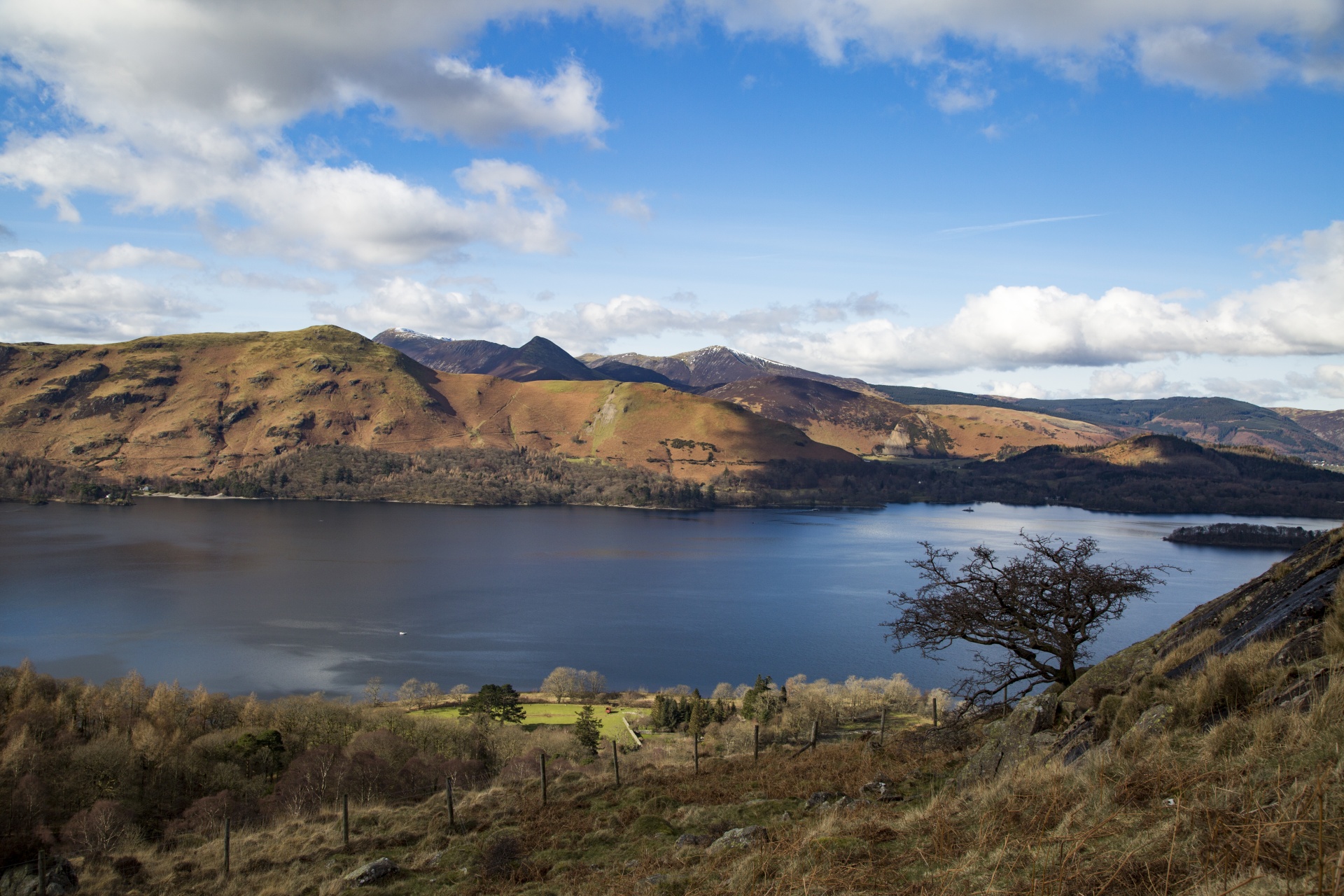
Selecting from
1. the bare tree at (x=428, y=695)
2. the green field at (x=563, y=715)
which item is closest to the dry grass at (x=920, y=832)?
the green field at (x=563, y=715)

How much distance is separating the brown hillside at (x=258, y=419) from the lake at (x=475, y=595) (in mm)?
39437

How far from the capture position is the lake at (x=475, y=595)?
150ft

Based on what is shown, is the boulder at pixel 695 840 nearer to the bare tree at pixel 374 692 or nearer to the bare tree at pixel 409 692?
the bare tree at pixel 374 692

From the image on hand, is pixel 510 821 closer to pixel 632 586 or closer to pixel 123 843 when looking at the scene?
pixel 123 843

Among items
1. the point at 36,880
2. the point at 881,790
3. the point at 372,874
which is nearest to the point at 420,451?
the point at 36,880

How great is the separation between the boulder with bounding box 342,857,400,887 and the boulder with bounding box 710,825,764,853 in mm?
4502

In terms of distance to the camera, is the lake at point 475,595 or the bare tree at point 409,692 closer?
the bare tree at point 409,692

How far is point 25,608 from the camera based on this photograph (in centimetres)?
5659

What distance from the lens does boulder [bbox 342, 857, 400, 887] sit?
30.3 ft

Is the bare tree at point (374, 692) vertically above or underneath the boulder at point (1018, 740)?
underneath

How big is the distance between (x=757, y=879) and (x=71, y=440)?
191 metres

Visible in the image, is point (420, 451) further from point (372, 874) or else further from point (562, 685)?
point (372, 874)

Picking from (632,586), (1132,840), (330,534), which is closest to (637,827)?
(1132,840)

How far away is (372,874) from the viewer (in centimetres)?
934
